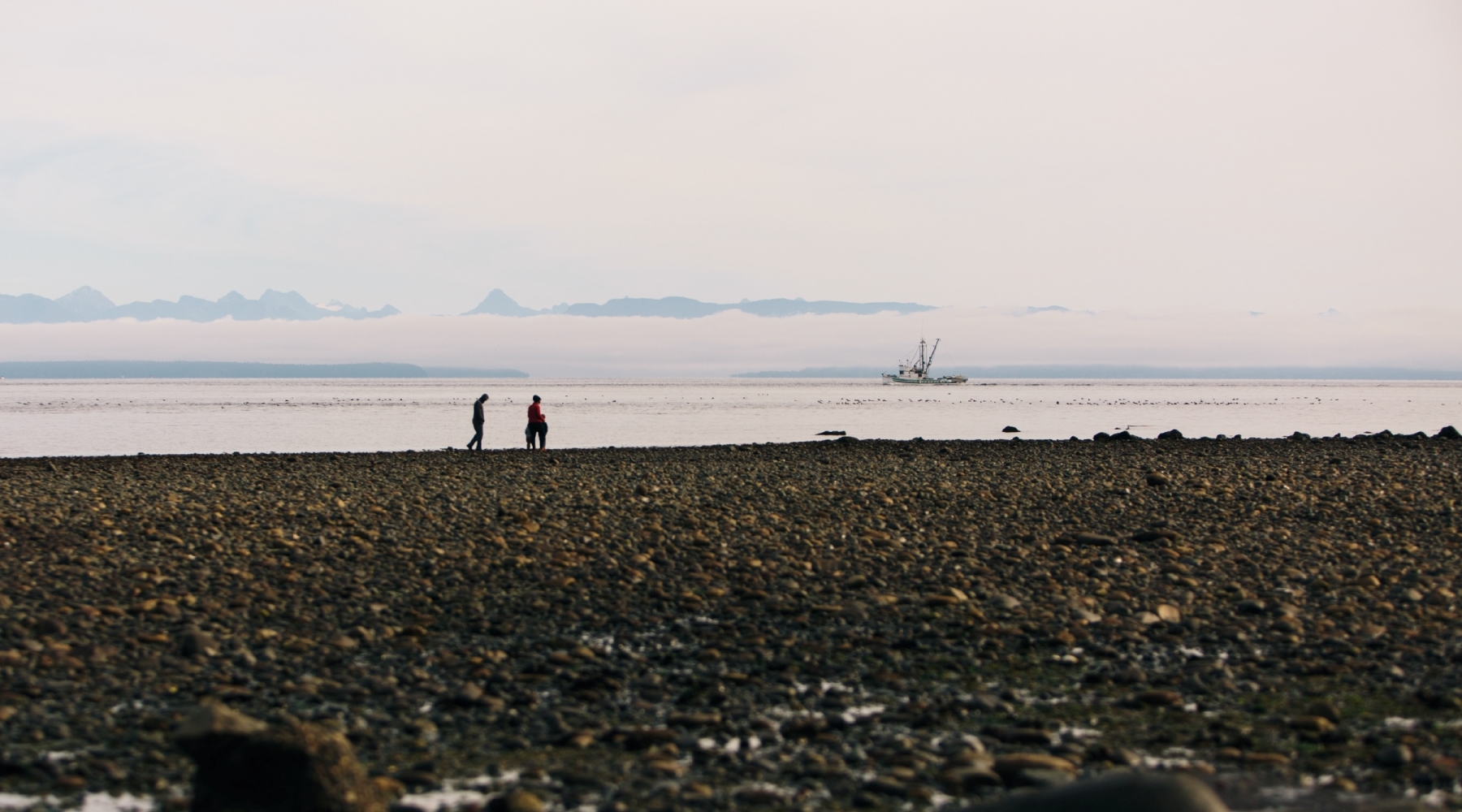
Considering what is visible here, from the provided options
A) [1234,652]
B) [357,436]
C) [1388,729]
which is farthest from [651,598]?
[357,436]

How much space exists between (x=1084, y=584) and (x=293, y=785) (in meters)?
9.11

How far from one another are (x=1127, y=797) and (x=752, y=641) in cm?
515

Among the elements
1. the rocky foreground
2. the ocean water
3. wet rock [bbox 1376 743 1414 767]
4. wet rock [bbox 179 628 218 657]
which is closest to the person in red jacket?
the ocean water

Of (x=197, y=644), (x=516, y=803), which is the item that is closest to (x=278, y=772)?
(x=516, y=803)

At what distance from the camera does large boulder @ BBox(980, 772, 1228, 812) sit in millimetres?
5473

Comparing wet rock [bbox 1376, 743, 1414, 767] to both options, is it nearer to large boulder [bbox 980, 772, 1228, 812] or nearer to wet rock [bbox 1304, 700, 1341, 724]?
wet rock [bbox 1304, 700, 1341, 724]

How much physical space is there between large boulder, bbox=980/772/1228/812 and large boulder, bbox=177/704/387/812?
3.33 metres

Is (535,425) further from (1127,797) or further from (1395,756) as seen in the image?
(1127,797)

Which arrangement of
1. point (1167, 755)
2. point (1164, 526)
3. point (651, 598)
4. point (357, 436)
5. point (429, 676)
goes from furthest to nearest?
point (357, 436), point (1164, 526), point (651, 598), point (429, 676), point (1167, 755)

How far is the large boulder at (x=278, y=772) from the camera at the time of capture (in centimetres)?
601

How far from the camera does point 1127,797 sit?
5.55 m

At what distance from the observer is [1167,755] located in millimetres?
7359

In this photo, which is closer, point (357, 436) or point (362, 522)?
point (362, 522)

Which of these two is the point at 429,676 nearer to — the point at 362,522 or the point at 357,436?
the point at 362,522
